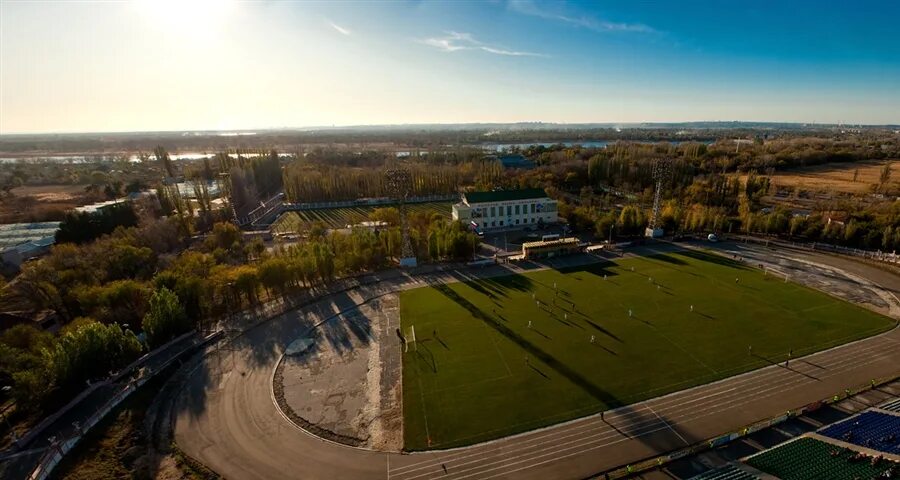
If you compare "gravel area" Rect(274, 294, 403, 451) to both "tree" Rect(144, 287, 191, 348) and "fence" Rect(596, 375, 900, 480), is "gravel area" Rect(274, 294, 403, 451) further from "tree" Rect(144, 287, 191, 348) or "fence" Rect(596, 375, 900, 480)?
"fence" Rect(596, 375, 900, 480)

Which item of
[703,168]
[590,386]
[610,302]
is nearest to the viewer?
[590,386]

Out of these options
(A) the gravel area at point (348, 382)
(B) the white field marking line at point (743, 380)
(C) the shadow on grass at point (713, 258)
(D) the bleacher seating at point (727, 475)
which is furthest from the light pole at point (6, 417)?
(C) the shadow on grass at point (713, 258)

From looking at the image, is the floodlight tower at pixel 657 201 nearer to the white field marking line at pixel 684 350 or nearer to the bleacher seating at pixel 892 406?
the white field marking line at pixel 684 350

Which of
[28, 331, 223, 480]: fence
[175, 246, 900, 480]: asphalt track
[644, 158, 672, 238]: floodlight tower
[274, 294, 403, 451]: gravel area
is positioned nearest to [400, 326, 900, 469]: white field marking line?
[175, 246, 900, 480]: asphalt track

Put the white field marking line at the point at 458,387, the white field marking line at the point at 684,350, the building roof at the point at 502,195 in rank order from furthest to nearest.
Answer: the building roof at the point at 502,195 < the white field marking line at the point at 684,350 < the white field marking line at the point at 458,387

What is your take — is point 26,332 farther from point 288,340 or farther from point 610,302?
point 610,302

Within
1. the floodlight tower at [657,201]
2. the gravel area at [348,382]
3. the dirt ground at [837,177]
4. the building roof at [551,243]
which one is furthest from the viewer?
the dirt ground at [837,177]

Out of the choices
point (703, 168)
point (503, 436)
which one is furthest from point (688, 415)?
point (703, 168)
